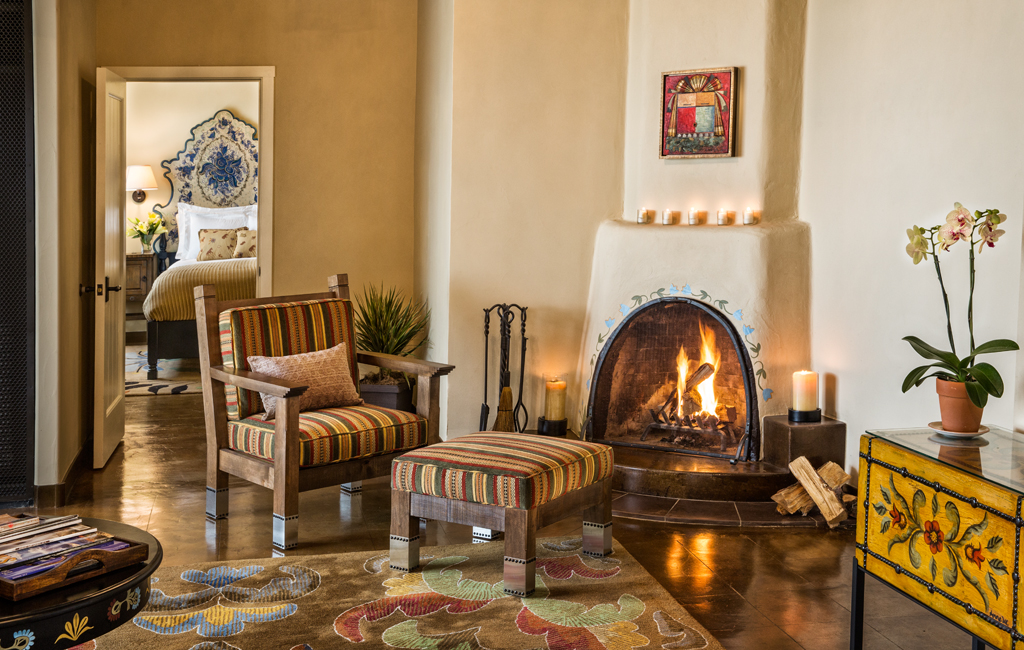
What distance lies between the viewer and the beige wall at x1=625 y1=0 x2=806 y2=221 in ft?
14.4

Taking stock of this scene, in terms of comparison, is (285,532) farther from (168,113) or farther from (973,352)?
(168,113)

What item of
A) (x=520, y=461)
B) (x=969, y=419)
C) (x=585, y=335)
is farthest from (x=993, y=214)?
(x=585, y=335)

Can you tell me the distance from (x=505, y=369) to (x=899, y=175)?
211 centimetres

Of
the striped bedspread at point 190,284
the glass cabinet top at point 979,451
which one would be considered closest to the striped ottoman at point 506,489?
the glass cabinet top at point 979,451

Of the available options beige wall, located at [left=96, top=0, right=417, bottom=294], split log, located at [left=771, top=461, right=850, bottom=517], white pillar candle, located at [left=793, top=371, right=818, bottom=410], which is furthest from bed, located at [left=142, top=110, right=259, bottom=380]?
split log, located at [left=771, top=461, right=850, bottom=517]

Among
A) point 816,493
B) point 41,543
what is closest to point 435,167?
point 816,493

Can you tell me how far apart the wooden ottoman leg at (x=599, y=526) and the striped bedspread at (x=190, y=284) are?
4602 millimetres

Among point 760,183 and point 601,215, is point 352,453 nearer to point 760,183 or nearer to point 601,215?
point 601,215

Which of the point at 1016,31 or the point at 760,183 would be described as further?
the point at 760,183

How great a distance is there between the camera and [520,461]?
3.08 meters

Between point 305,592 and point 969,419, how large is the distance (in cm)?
218

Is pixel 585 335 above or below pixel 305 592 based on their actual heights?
above

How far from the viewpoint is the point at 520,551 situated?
3018 millimetres

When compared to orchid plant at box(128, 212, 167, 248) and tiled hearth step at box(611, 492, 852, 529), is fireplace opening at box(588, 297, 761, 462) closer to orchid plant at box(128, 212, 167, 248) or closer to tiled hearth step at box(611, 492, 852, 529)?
tiled hearth step at box(611, 492, 852, 529)
